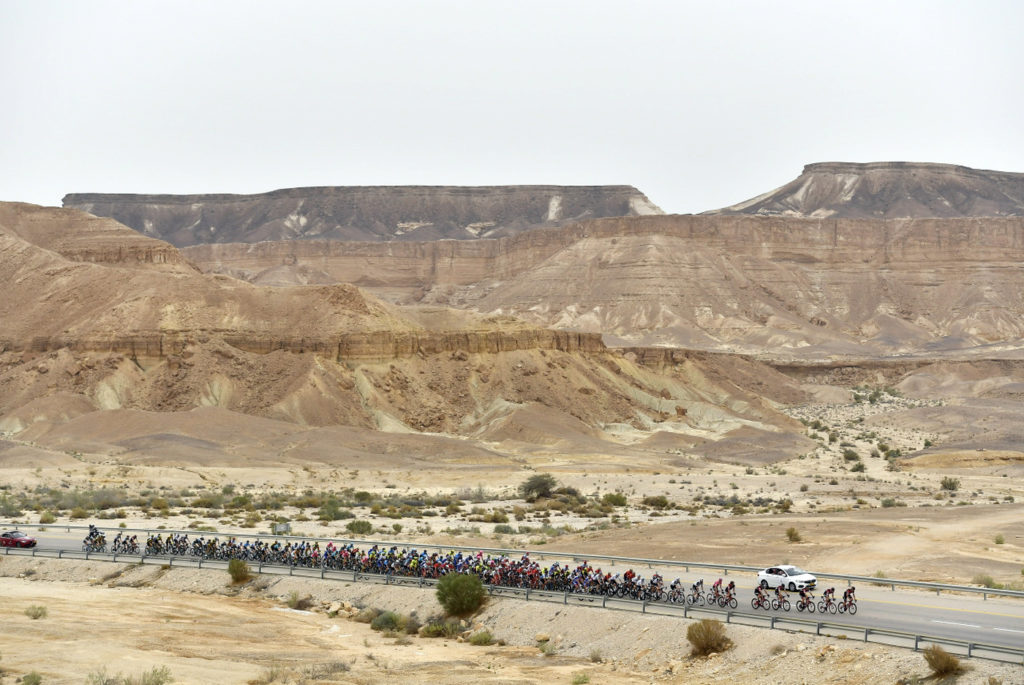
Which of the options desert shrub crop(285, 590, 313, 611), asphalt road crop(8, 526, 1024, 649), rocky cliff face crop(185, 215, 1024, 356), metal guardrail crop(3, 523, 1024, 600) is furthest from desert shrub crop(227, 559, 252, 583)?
rocky cliff face crop(185, 215, 1024, 356)

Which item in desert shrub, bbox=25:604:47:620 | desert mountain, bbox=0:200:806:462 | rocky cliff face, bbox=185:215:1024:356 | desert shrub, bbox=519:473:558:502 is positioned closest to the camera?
desert shrub, bbox=25:604:47:620

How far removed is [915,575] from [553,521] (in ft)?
67.4

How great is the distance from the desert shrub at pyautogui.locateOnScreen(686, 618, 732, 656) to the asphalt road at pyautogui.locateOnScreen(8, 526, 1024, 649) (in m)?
1.02

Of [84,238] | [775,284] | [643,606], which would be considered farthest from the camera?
[775,284]

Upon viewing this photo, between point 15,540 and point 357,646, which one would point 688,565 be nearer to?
point 357,646

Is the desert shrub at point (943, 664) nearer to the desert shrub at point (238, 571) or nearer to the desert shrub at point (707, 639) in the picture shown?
the desert shrub at point (707, 639)

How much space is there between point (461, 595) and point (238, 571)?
313 inches

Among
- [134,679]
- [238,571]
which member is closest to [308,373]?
[238,571]

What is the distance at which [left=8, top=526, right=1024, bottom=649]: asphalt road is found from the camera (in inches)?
1024

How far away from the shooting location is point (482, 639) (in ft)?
99.7

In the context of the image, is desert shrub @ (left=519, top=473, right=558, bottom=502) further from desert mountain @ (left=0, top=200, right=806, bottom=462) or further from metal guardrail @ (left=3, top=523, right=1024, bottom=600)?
metal guardrail @ (left=3, top=523, right=1024, bottom=600)

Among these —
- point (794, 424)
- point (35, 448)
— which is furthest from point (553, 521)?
point (794, 424)

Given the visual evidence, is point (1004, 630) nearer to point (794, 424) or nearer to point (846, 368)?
point (794, 424)

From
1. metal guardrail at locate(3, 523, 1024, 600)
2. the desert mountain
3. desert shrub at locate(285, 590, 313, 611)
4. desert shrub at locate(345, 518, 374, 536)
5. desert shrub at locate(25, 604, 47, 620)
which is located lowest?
desert shrub at locate(285, 590, 313, 611)
